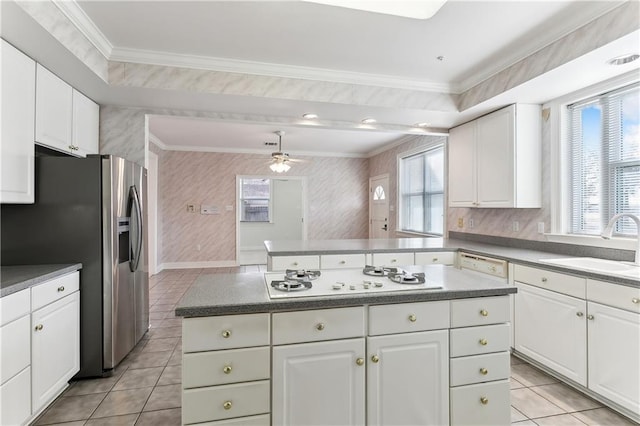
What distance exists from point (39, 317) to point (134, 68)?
2034 mm

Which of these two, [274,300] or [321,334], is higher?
[274,300]

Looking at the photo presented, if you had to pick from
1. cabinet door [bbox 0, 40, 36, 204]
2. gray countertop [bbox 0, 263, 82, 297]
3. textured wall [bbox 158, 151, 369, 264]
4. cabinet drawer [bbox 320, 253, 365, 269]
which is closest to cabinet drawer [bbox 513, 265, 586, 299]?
cabinet drawer [bbox 320, 253, 365, 269]

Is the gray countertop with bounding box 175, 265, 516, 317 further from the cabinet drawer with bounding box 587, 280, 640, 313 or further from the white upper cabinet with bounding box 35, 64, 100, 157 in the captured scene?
the white upper cabinet with bounding box 35, 64, 100, 157

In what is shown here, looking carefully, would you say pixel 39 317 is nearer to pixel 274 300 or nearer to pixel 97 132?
pixel 274 300

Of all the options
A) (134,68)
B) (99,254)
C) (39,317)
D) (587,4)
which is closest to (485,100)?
(587,4)

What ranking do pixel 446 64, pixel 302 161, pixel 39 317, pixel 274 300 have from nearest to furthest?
pixel 274 300, pixel 39 317, pixel 446 64, pixel 302 161

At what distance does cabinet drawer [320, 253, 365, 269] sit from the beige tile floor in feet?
5.06

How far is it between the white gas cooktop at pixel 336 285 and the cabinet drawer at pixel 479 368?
40 cm

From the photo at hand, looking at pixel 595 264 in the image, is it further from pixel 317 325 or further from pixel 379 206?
pixel 379 206

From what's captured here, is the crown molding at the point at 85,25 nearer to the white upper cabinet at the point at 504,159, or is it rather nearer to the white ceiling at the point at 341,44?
the white ceiling at the point at 341,44

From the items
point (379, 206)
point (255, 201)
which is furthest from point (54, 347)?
point (255, 201)

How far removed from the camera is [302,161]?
7.42 meters

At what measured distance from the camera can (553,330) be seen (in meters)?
2.39

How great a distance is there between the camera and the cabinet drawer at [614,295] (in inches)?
74.8
